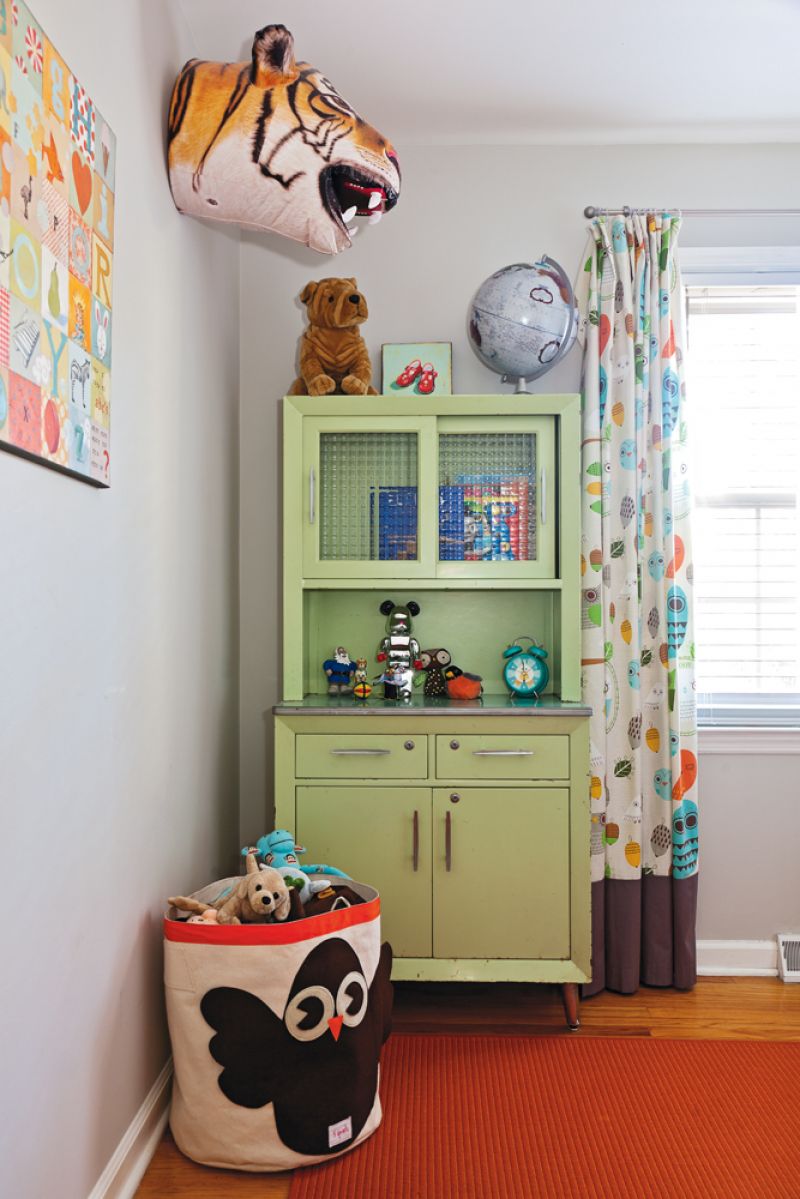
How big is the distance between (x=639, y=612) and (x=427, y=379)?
97 centimetres

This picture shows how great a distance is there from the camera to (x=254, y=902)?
1.95 m

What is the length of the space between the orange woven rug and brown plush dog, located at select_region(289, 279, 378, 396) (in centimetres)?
182

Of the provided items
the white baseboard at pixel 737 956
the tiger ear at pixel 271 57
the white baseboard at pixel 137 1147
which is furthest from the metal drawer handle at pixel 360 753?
the tiger ear at pixel 271 57

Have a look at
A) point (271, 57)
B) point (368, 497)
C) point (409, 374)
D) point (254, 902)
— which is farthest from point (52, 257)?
point (409, 374)

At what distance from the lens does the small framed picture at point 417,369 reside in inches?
116

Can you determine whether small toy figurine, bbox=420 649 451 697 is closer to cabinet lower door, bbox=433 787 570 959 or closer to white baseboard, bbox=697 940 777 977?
cabinet lower door, bbox=433 787 570 959

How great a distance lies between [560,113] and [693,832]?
224cm

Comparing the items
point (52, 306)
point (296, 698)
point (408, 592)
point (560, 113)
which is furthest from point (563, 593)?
point (52, 306)

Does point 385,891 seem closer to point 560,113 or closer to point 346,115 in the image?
point 346,115

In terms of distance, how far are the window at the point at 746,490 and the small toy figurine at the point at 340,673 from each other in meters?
1.13

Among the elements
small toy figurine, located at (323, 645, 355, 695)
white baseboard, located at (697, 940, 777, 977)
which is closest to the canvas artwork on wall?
small toy figurine, located at (323, 645, 355, 695)

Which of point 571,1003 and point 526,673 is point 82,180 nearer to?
point 526,673

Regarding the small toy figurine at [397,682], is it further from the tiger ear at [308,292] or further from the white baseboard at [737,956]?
the white baseboard at [737,956]

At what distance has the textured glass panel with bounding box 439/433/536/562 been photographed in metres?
2.79
